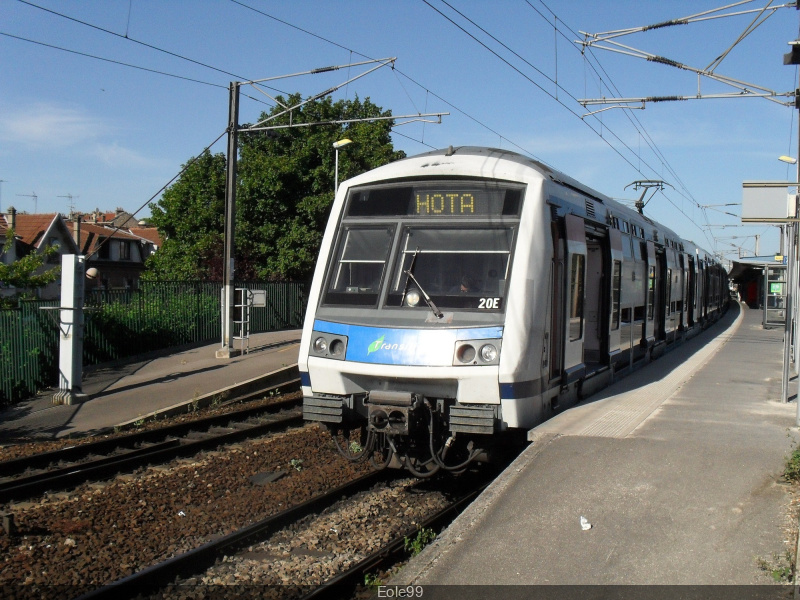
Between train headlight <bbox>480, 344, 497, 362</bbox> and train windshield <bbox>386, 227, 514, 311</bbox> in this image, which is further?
train windshield <bbox>386, 227, 514, 311</bbox>

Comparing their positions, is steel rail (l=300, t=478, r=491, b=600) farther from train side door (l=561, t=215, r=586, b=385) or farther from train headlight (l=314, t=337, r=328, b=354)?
train side door (l=561, t=215, r=586, b=385)

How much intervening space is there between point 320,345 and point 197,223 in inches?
1159

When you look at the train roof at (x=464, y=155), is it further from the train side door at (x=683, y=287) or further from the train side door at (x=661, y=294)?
the train side door at (x=683, y=287)

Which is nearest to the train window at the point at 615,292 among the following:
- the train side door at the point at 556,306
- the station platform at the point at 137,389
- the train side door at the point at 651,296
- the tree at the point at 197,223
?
the train side door at the point at 556,306

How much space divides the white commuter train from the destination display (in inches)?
0.4

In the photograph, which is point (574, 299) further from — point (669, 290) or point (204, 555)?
point (669, 290)

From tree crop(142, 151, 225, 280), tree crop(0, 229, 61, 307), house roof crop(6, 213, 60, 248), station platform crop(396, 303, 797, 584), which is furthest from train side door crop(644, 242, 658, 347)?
house roof crop(6, 213, 60, 248)

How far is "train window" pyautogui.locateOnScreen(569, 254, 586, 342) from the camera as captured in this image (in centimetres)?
828

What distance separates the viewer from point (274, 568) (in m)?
5.77

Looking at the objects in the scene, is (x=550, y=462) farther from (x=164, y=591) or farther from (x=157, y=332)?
(x=157, y=332)

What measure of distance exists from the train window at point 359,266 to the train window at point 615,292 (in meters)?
4.13

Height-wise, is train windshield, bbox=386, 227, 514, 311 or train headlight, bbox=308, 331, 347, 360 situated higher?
train windshield, bbox=386, 227, 514, 311

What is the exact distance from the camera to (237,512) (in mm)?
7000

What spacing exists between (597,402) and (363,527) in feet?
10.7
